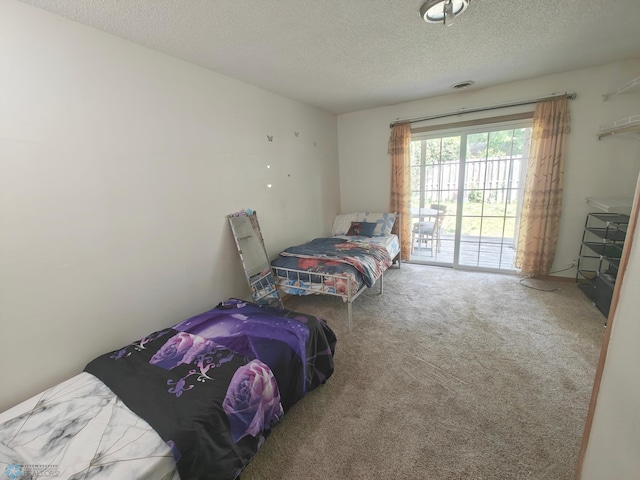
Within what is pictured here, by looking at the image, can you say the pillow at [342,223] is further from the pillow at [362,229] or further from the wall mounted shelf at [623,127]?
the wall mounted shelf at [623,127]

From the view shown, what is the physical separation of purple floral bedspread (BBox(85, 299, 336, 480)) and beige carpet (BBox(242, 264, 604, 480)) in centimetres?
23

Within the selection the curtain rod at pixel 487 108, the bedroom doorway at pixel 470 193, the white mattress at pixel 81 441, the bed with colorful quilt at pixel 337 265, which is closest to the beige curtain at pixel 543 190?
the curtain rod at pixel 487 108

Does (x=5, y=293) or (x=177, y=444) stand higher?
(x=5, y=293)

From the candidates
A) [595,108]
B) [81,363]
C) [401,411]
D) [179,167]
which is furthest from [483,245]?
[81,363]

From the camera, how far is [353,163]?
4.38m

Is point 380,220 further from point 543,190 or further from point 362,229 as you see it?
point 543,190

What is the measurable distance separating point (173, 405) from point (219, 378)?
22 cm

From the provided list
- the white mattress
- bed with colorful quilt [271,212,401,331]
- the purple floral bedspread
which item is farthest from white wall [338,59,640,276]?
the white mattress

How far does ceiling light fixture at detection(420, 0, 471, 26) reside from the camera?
1563 millimetres

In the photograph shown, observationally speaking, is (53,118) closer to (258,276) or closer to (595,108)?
(258,276)

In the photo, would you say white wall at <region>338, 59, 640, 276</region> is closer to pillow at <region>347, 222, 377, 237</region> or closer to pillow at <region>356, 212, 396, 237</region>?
pillow at <region>356, 212, 396, 237</region>

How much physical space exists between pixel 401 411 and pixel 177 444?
4.03 feet

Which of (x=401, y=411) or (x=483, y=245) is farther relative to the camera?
(x=483, y=245)

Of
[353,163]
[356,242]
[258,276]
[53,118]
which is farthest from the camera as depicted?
[353,163]
